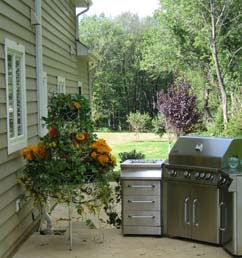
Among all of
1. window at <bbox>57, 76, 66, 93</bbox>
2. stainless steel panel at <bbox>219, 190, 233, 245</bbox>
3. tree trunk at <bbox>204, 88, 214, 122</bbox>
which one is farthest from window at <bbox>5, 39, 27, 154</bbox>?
tree trunk at <bbox>204, 88, 214, 122</bbox>

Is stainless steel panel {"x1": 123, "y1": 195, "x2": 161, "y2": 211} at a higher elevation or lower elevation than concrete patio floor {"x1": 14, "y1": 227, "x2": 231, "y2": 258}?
higher

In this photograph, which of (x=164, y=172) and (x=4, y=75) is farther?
(x=164, y=172)

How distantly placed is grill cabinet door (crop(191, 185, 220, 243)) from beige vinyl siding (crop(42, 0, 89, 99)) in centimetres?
342

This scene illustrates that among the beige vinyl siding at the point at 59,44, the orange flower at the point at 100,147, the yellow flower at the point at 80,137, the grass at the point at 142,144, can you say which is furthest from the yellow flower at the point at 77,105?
the grass at the point at 142,144

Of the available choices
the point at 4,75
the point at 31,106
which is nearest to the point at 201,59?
the point at 31,106

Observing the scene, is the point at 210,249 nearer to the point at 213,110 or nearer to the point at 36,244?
the point at 36,244

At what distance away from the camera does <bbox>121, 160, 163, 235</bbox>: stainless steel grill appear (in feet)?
19.4

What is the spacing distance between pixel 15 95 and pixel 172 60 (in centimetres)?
1933

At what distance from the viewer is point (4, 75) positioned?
199 inches

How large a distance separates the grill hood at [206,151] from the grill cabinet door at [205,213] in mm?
265

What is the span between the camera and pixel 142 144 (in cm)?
2139

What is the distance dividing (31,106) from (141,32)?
2674cm

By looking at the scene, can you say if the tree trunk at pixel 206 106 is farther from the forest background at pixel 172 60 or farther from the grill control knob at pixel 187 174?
the grill control knob at pixel 187 174

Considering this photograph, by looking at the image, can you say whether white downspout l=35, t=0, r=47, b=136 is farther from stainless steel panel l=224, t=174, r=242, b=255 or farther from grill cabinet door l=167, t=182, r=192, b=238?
stainless steel panel l=224, t=174, r=242, b=255
